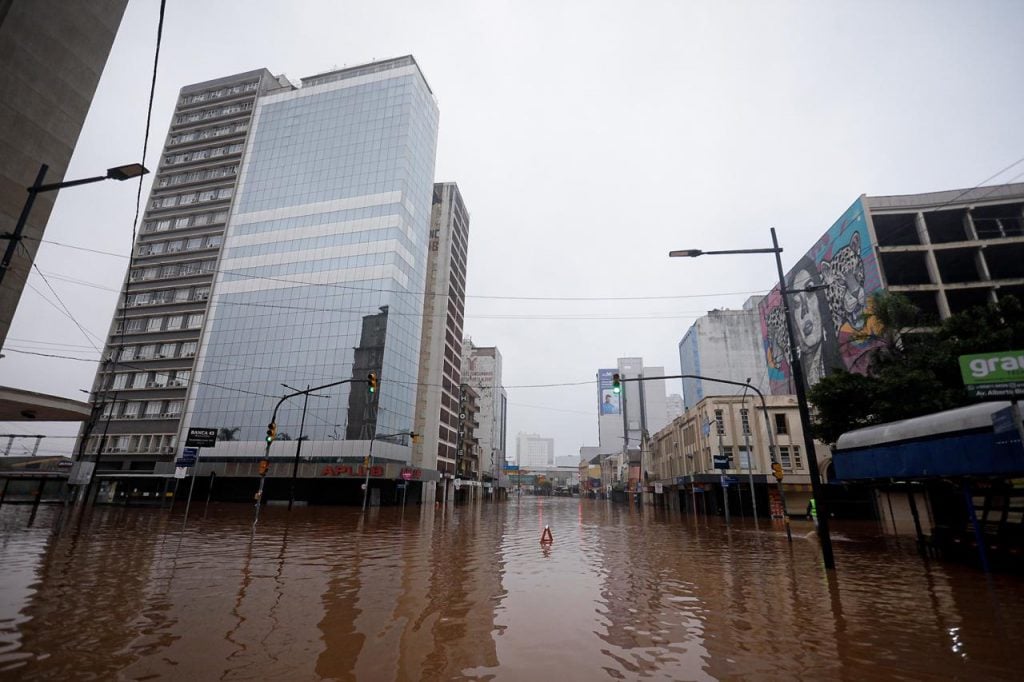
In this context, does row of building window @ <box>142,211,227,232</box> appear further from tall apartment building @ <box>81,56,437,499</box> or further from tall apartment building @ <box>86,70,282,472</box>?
tall apartment building @ <box>81,56,437,499</box>

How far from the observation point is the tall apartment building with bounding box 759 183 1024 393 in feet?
132

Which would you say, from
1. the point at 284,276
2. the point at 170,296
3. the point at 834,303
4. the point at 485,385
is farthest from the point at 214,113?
the point at 834,303

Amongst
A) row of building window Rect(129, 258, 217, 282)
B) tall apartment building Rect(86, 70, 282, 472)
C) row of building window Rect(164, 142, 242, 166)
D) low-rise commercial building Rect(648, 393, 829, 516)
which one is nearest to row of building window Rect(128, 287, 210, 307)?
tall apartment building Rect(86, 70, 282, 472)

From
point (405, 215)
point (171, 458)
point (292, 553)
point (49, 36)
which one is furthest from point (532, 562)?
point (171, 458)

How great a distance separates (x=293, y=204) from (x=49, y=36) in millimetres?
60363

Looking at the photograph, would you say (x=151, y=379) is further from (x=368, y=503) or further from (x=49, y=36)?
(x=49, y=36)

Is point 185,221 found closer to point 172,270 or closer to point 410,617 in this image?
point 172,270

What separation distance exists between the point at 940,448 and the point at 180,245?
87074mm

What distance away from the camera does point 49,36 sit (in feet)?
44.3

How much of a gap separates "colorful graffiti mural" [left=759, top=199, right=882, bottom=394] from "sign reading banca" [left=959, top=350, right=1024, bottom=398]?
1130 inches

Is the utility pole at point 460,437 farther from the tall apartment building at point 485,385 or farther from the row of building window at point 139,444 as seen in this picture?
the row of building window at point 139,444

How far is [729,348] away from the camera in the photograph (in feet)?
278

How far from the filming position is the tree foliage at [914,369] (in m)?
22.3

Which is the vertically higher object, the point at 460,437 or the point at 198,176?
the point at 198,176
